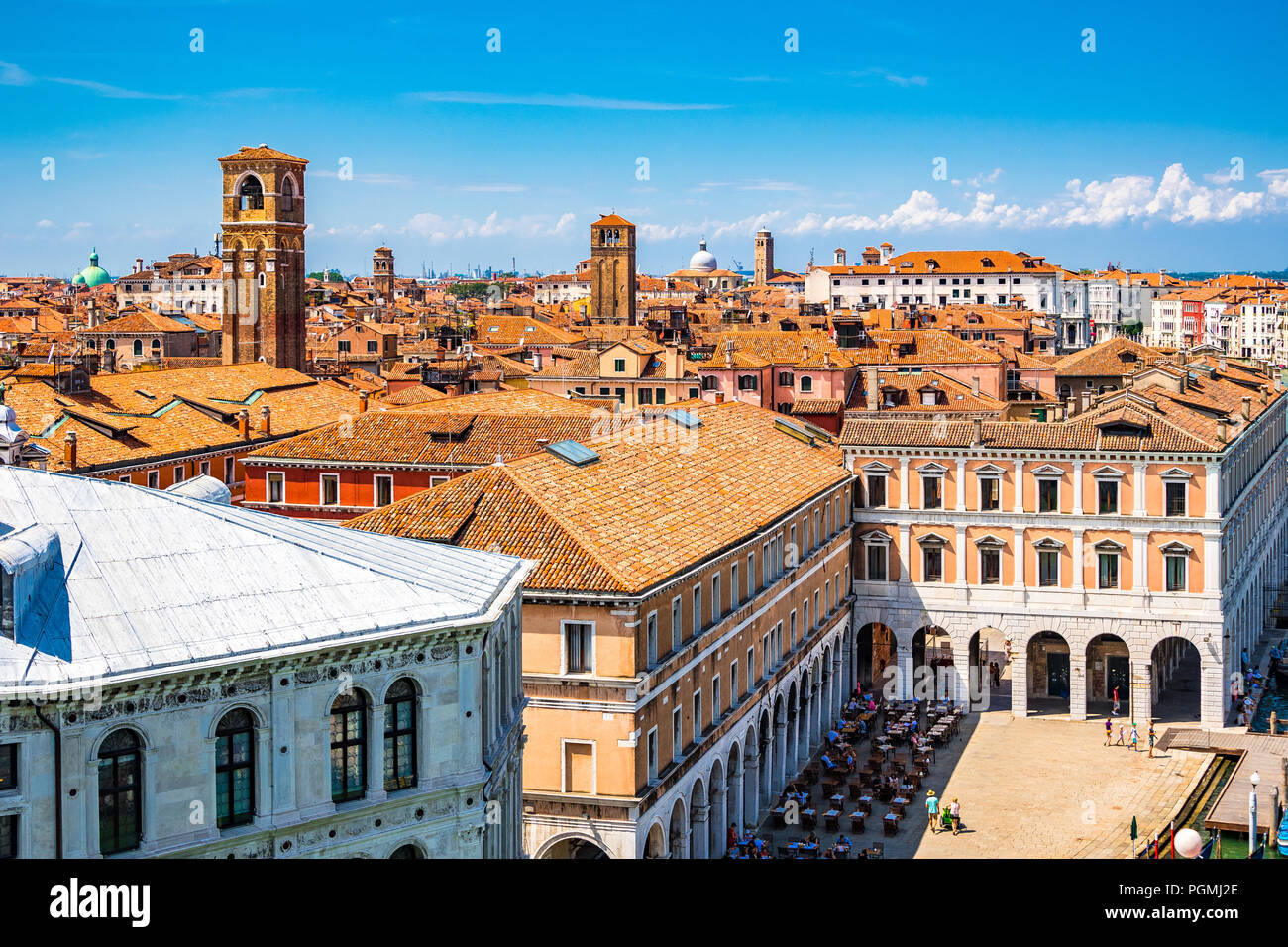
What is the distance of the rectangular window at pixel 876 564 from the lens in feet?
162

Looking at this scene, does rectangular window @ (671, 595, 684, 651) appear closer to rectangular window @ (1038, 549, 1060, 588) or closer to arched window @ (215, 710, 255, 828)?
arched window @ (215, 710, 255, 828)

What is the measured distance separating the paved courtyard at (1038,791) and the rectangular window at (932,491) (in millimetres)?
6372

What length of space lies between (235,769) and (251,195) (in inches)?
3006

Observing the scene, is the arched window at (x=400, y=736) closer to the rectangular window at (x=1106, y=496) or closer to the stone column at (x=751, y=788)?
the stone column at (x=751, y=788)

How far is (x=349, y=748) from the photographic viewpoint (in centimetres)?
1786

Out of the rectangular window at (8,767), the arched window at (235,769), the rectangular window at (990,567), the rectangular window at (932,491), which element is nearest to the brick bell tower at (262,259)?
the rectangular window at (932,491)

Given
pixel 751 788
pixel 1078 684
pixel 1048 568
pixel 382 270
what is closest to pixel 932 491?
pixel 1048 568

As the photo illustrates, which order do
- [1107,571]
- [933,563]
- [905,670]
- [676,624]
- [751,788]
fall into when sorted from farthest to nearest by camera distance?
[905,670] → [933,563] → [1107,571] → [751,788] → [676,624]

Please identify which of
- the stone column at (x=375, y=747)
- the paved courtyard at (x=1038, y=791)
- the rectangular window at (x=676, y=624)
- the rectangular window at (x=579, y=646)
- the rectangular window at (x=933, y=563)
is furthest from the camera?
the rectangular window at (x=933, y=563)

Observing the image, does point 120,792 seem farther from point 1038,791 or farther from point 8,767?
point 1038,791

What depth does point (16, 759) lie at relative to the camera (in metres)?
15.3

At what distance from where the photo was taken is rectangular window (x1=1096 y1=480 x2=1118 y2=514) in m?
46.5

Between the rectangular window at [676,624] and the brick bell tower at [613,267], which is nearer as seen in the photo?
the rectangular window at [676,624]
